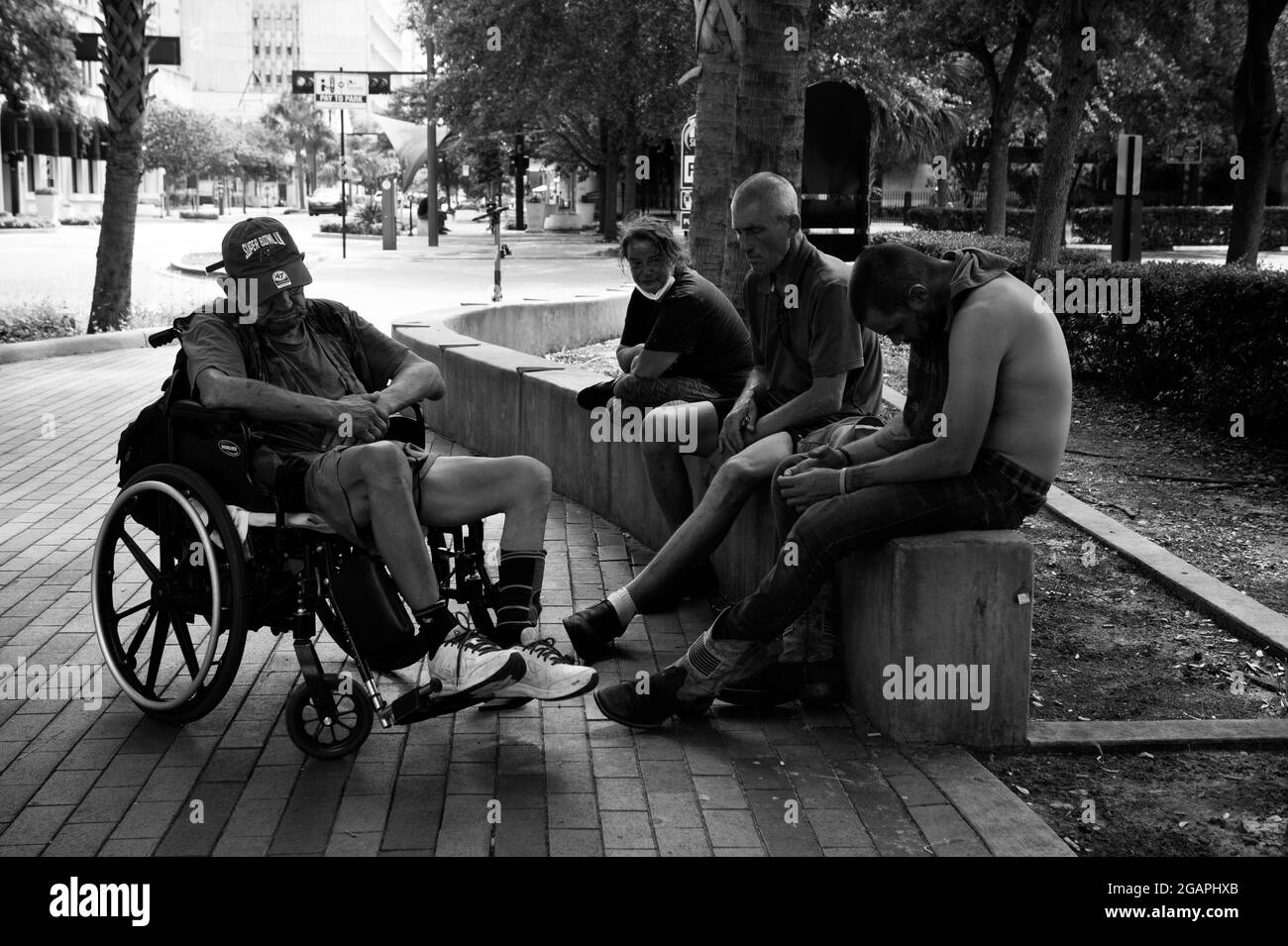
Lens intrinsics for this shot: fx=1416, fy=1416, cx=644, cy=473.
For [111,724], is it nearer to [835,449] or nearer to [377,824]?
[377,824]

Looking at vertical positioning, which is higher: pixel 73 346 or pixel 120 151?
pixel 120 151

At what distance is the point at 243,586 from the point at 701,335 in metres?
2.42

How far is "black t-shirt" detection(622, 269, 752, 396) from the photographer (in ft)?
18.2

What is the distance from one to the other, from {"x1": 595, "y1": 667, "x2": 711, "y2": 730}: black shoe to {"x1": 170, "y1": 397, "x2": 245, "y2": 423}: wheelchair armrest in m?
1.36

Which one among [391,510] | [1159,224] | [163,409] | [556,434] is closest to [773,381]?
[391,510]

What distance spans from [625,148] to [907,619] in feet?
118

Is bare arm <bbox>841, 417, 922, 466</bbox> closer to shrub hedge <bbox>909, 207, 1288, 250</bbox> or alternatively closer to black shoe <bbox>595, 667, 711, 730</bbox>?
black shoe <bbox>595, 667, 711, 730</bbox>

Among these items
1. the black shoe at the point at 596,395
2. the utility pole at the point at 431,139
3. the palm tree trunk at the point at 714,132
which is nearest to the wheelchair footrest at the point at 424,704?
the black shoe at the point at 596,395

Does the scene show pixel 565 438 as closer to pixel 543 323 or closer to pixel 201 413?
pixel 201 413

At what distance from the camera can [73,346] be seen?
1328cm

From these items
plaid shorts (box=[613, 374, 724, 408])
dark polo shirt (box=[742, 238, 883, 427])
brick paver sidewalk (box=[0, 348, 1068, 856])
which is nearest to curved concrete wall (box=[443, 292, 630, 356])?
plaid shorts (box=[613, 374, 724, 408])

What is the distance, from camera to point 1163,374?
948 cm

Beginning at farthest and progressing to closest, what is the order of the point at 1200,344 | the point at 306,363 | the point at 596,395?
the point at 1200,344 → the point at 596,395 → the point at 306,363
